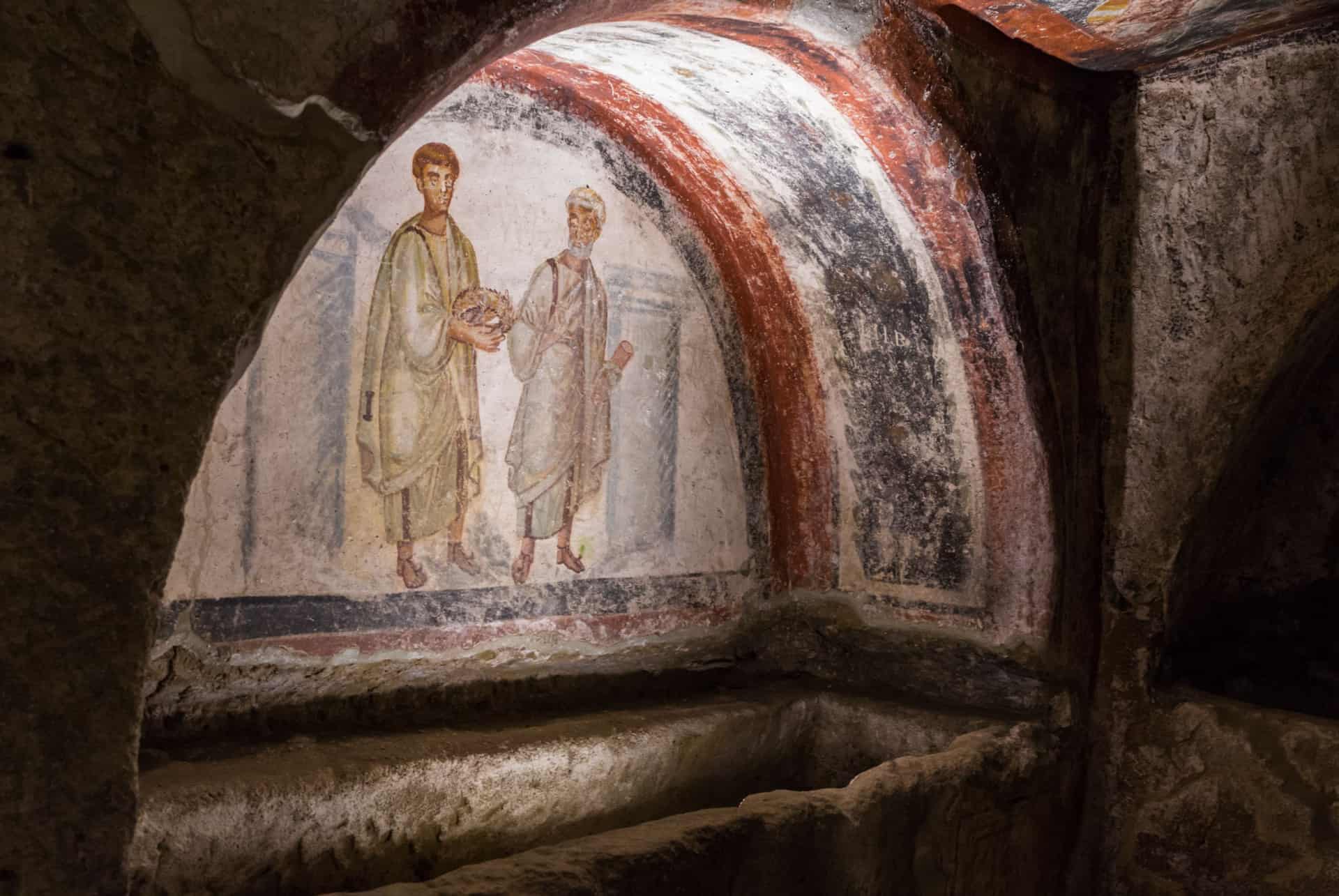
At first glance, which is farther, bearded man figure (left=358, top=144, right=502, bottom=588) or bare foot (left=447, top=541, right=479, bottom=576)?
bare foot (left=447, top=541, right=479, bottom=576)

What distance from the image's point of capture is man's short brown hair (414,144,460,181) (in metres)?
3.53

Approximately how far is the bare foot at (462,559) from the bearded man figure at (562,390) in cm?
17

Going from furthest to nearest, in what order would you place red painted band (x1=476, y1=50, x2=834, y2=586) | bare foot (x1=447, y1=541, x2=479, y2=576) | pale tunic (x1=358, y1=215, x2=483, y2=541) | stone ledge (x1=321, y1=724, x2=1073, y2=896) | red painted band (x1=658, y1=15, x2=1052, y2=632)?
red painted band (x1=476, y1=50, x2=834, y2=586) → bare foot (x1=447, y1=541, x2=479, y2=576) → pale tunic (x1=358, y1=215, x2=483, y2=541) → red painted band (x1=658, y1=15, x2=1052, y2=632) → stone ledge (x1=321, y1=724, x2=1073, y2=896)

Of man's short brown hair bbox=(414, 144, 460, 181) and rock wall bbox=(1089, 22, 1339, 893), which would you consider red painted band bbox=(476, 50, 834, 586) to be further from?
rock wall bbox=(1089, 22, 1339, 893)

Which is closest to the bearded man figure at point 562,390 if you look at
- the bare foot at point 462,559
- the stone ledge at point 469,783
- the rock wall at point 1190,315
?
the bare foot at point 462,559

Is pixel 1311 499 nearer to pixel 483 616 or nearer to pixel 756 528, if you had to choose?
pixel 756 528

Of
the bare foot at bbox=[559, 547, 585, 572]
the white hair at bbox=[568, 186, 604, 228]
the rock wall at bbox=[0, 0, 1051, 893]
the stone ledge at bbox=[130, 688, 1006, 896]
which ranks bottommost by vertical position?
the stone ledge at bbox=[130, 688, 1006, 896]

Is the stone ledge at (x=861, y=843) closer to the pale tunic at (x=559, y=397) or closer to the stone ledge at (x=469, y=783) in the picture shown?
the stone ledge at (x=469, y=783)

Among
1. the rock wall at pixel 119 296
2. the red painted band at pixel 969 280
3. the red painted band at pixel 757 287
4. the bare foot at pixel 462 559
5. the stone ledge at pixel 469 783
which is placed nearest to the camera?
the rock wall at pixel 119 296

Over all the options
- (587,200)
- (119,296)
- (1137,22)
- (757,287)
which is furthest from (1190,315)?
(119,296)

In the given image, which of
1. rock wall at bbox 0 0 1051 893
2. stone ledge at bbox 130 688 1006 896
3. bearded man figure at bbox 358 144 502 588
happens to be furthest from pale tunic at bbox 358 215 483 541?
rock wall at bbox 0 0 1051 893

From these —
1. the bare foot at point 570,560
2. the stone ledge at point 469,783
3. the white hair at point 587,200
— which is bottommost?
the stone ledge at point 469,783

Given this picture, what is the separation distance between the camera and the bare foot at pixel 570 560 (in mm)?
3982

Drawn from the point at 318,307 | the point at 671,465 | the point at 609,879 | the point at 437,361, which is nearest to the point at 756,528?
the point at 671,465
